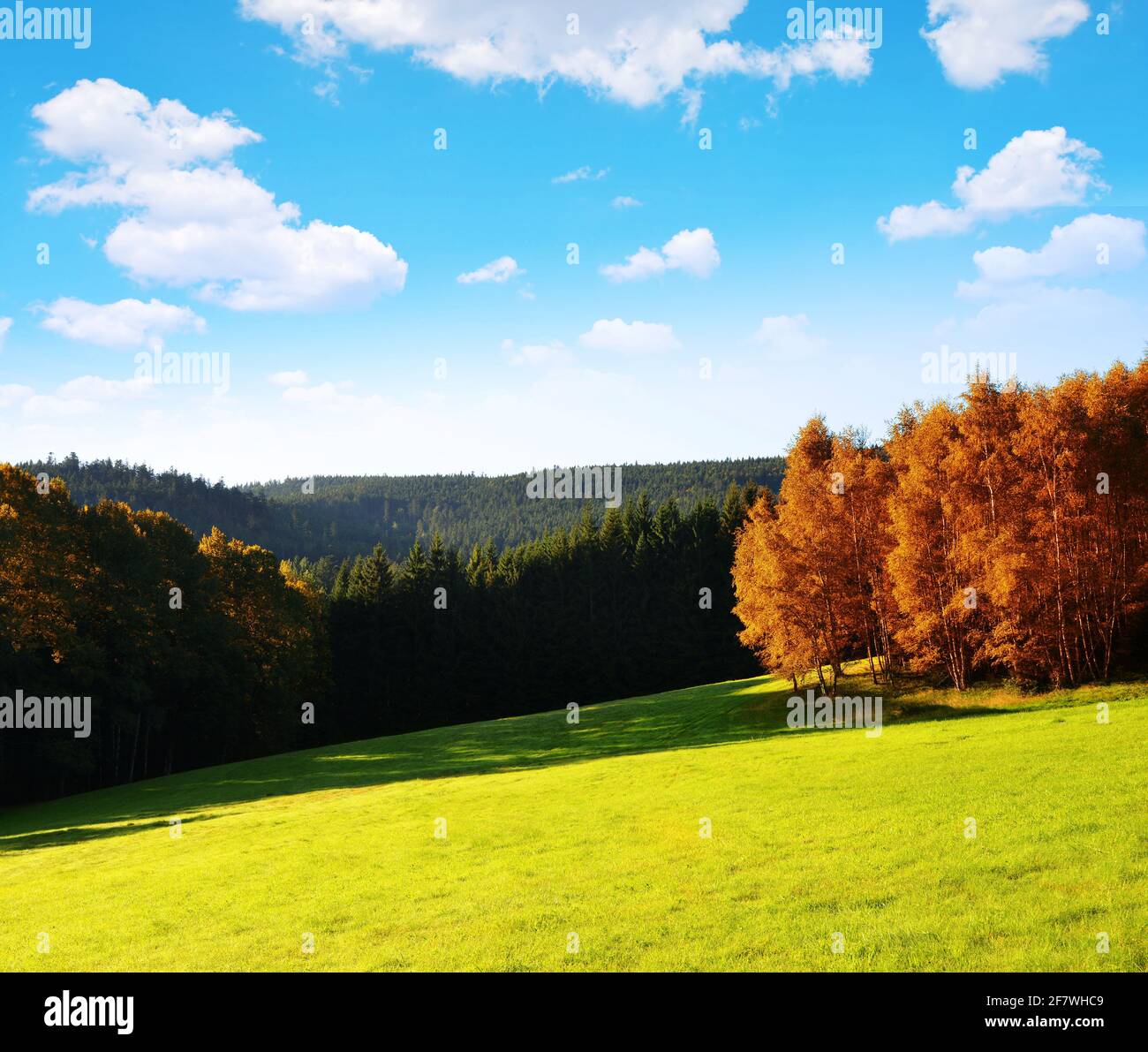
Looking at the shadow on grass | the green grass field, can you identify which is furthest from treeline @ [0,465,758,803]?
the green grass field

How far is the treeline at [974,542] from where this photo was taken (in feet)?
115

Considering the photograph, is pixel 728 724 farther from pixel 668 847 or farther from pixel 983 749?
pixel 668 847

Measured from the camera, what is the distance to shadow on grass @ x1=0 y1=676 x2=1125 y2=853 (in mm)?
34434

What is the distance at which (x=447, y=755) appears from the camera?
1716 inches

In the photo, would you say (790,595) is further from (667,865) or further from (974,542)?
(667,865)

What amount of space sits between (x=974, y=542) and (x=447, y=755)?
30868 mm

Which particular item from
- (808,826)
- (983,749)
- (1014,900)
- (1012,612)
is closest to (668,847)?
(808,826)

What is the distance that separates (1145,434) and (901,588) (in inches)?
530

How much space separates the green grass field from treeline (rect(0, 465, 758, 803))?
16.6 m

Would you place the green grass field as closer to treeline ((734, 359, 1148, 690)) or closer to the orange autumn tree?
treeline ((734, 359, 1148, 690))

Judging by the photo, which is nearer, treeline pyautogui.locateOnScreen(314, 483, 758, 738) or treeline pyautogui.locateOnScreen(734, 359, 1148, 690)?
treeline pyautogui.locateOnScreen(734, 359, 1148, 690)

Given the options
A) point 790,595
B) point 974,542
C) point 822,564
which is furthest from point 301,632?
point 974,542

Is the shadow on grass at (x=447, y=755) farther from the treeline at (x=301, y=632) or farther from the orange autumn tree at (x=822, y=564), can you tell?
the treeline at (x=301, y=632)

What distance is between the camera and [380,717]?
82.4 meters
